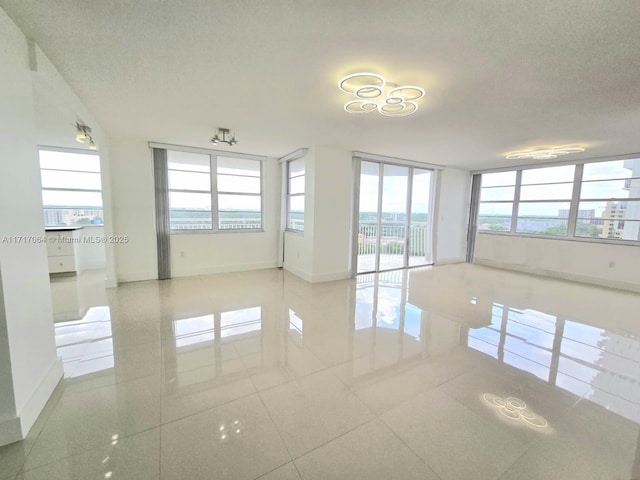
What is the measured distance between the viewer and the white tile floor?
141 cm

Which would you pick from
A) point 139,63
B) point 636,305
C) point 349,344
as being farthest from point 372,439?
point 636,305

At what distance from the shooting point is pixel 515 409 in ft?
5.95

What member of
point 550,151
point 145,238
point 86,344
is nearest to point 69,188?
point 145,238

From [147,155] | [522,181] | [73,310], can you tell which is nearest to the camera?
[73,310]

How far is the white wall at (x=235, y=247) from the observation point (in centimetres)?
514

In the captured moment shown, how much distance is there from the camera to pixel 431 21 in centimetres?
159

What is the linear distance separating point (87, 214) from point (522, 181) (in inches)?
402

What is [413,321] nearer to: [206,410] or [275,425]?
[275,425]

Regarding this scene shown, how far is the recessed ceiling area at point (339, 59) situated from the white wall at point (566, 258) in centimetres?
266

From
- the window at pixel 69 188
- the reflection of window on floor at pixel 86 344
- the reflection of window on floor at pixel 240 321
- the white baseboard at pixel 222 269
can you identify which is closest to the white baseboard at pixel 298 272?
the white baseboard at pixel 222 269

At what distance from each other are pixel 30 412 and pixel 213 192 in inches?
169

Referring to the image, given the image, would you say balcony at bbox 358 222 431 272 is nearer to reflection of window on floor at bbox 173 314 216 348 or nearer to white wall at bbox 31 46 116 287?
reflection of window on floor at bbox 173 314 216 348

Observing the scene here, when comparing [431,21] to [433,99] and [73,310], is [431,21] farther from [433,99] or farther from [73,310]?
[73,310]

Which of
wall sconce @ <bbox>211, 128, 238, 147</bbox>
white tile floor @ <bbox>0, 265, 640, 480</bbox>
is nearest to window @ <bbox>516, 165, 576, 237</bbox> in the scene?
white tile floor @ <bbox>0, 265, 640, 480</bbox>
